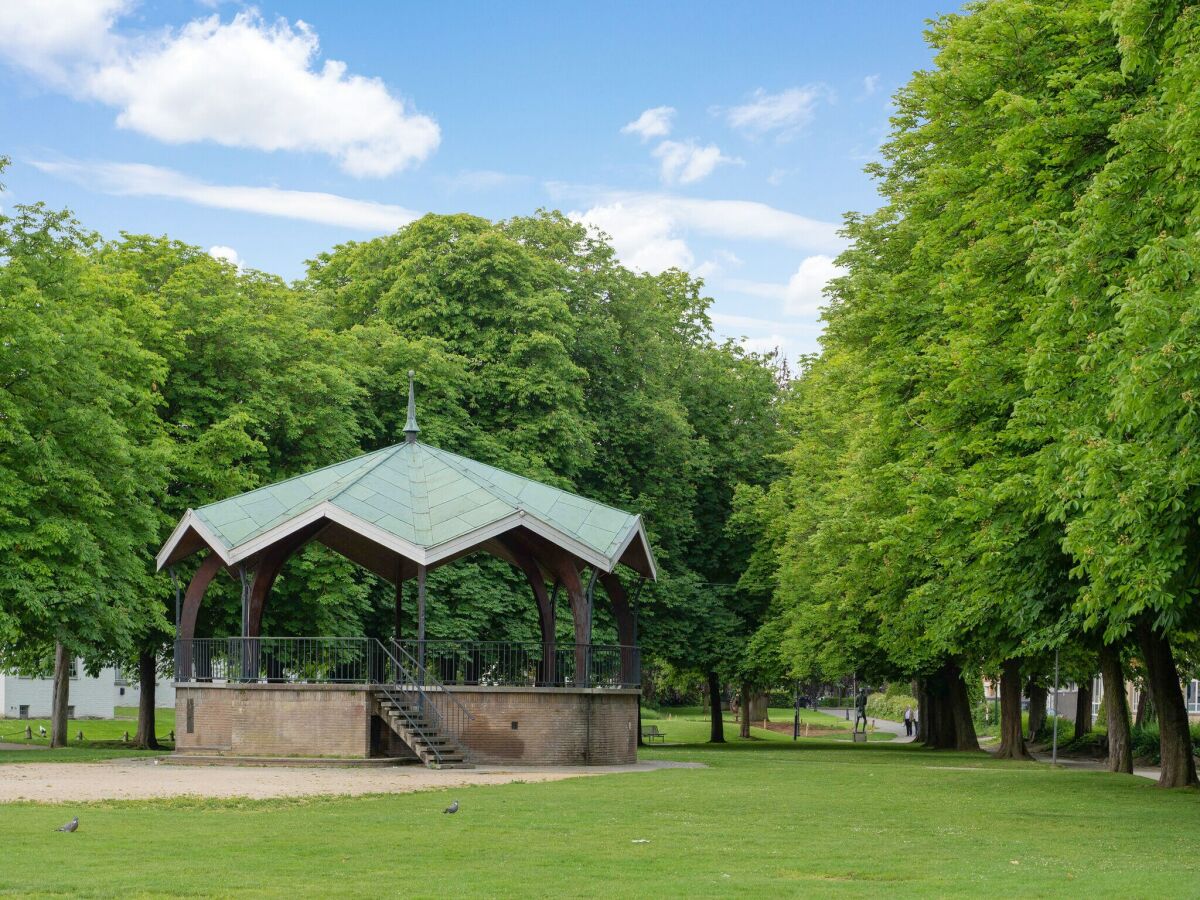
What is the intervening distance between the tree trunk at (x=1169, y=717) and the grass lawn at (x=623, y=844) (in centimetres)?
273

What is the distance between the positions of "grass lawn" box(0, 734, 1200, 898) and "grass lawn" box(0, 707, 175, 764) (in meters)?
15.2

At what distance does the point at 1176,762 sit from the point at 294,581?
76.5ft

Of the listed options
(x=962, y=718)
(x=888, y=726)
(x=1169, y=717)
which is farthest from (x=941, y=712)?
(x=888, y=726)

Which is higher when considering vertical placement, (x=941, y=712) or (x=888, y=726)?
(x=941, y=712)

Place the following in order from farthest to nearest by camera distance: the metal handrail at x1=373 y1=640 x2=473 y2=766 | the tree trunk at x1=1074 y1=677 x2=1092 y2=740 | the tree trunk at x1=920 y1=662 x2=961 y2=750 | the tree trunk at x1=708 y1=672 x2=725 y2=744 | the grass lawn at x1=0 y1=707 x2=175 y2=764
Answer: the tree trunk at x1=708 y1=672 x2=725 y2=744 → the tree trunk at x1=1074 y1=677 x2=1092 y2=740 → the tree trunk at x1=920 y1=662 x2=961 y2=750 → the grass lawn at x1=0 y1=707 x2=175 y2=764 → the metal handrail at x1=373 y1=640 x2=473 y2=766

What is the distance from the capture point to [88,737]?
188ft

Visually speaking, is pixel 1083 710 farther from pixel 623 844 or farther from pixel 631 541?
pixel 623 844

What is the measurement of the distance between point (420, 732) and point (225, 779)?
529 cm

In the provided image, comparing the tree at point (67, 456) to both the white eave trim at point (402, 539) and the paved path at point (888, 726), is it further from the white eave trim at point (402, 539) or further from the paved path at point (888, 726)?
the paved path at point (888, 726)

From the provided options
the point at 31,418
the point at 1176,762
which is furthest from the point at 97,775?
the point at 1176,762

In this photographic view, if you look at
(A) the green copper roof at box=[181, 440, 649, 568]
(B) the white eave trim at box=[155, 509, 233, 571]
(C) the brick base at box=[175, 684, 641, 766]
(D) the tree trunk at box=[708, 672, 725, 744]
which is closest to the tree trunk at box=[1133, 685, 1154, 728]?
(D) the tree trunk at box=[708, 672, 725, 744]

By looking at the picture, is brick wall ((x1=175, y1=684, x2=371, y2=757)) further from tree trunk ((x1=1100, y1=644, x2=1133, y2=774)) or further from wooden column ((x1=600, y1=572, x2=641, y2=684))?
tree trunk ((x1=1100, y1=644, x2=1133, y2=774))

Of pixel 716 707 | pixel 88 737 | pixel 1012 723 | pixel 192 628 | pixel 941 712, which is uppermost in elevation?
pixel 192 628

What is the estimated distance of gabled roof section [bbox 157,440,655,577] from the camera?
104 ft
